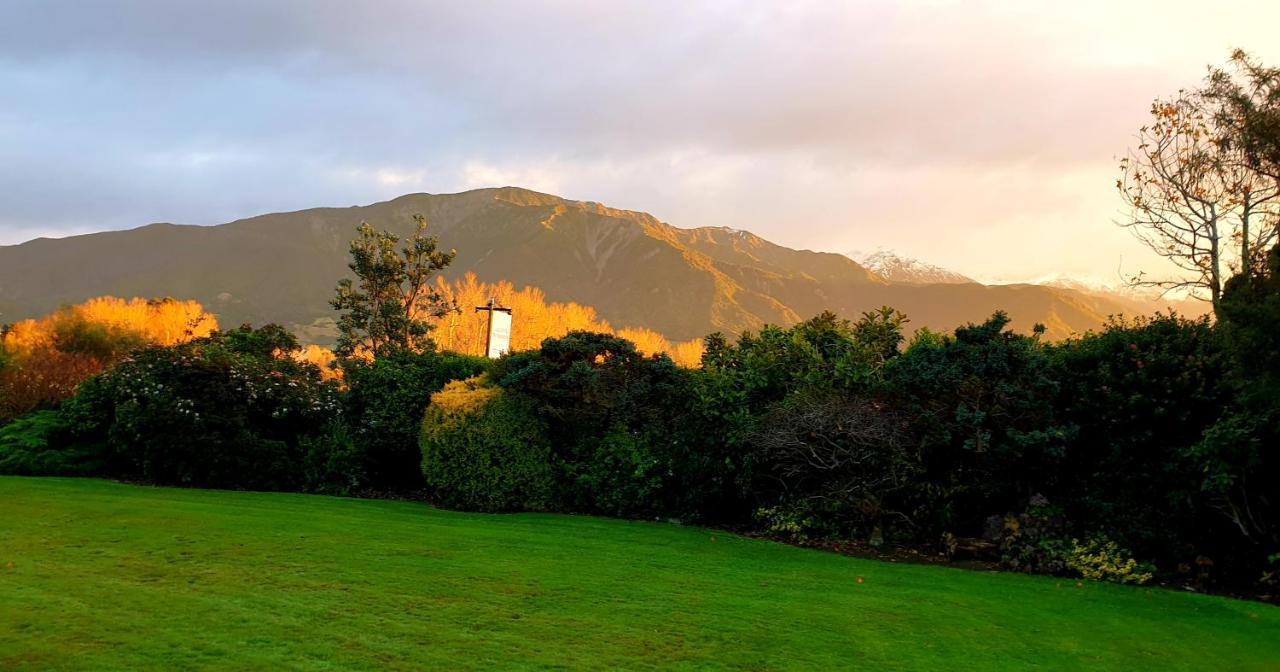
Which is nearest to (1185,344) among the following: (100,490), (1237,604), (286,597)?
(1237,604)

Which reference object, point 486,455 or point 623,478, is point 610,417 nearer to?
point 623,478

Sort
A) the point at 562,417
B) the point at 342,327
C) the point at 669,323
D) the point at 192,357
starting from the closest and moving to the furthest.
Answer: the point at 562,417 < the point at 192,357 < the point at 342,327 < the point at 669,323

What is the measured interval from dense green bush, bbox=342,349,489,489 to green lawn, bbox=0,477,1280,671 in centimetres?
467

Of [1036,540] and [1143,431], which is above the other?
[1143,431]

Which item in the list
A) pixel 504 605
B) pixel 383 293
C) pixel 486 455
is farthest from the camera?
pixel 383 293

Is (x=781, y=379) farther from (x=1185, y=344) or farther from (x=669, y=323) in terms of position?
(x=669, y=323)

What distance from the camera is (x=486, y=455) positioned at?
1310 centimetres

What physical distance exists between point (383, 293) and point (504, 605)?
21.7 m

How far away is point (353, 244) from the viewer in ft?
90.0

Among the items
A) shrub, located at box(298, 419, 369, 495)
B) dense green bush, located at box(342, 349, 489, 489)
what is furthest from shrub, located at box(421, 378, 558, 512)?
shrub, located at box(298, 419, 369, 495)

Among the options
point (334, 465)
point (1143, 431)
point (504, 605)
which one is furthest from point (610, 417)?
point (1143, 431)

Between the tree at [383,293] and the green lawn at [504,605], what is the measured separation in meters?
15.5

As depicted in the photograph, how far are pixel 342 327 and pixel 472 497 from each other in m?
15.3

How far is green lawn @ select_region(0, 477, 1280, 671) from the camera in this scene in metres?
5.55
